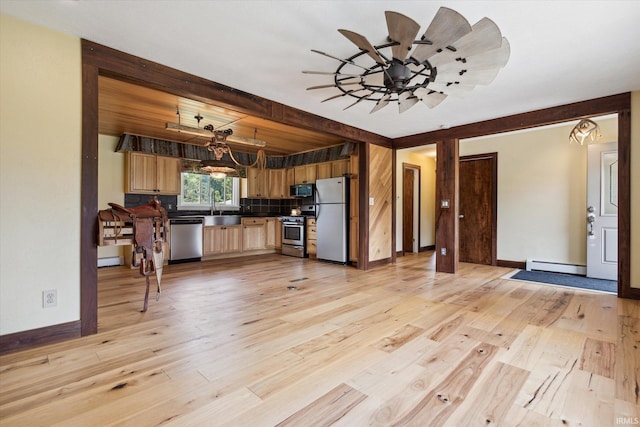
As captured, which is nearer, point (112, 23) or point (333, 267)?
point (112, 23)

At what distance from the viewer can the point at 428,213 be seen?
7.34m

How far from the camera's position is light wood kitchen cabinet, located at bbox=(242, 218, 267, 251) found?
6598 millimetres

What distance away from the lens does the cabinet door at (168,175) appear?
18.6ft

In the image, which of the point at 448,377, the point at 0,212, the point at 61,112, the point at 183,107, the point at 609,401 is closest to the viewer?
the point at 609,401

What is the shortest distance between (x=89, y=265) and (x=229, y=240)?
3.94 meters

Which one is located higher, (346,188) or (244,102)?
(244,102)

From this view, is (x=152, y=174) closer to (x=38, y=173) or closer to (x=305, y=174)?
(x=305, y=174)

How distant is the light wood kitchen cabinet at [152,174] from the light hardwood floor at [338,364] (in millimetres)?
2667

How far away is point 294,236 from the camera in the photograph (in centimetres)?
662

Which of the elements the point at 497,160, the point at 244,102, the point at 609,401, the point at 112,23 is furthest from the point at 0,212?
the point at 497,160

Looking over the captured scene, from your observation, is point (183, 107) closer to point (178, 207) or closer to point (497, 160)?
point (178, 207)

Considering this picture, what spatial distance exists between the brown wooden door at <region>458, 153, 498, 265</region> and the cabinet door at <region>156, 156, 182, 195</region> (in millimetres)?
5776

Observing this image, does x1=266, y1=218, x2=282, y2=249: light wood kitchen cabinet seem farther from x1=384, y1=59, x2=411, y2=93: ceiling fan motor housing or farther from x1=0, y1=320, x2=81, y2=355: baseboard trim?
x1=384, y1=59, x2=411, y2=93: ceiling fan motor housing

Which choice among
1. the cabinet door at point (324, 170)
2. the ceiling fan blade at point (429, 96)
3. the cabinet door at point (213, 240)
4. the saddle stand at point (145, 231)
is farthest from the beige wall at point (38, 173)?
the cabinet door at point (324, 170)
